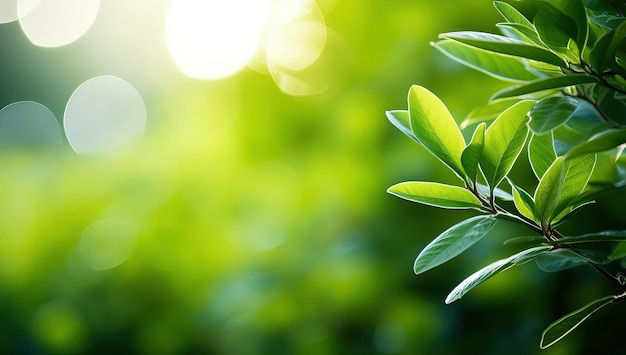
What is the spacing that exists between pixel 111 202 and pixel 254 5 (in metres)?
0.76

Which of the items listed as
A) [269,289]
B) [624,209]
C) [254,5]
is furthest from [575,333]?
[254,5]

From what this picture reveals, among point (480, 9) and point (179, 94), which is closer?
point (480, 9)

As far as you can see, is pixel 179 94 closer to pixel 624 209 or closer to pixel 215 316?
pixel 215 316

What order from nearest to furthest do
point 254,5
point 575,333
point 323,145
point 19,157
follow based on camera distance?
point 575,333, point 323,145, point 19,157, point 254,5

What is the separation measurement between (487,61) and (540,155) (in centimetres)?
9

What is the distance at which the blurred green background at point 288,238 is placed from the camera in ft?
3.56

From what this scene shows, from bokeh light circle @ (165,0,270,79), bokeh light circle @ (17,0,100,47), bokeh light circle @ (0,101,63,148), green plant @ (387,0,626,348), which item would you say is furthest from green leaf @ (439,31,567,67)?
bokeh light circle @ (17,0,100,47)

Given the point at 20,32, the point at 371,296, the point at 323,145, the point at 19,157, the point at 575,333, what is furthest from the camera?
the point at 20,32

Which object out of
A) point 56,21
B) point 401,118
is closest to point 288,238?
point 401,118

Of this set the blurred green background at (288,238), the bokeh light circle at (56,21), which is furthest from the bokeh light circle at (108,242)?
the bokeh light circle at (56,21)

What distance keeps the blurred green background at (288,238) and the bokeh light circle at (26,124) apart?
64 cm

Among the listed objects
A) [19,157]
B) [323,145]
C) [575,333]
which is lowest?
[575,333]

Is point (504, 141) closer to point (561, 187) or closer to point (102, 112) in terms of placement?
point (561, 187)

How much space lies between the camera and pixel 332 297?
1134 millimetres
